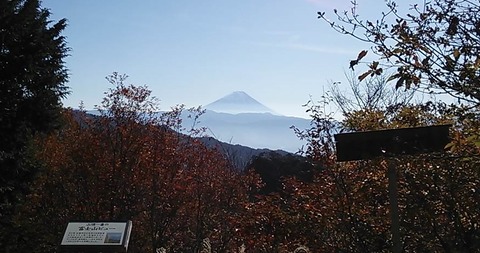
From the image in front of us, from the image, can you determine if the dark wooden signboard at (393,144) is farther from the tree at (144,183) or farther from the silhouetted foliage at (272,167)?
the silhouetted foliage at (272,167)

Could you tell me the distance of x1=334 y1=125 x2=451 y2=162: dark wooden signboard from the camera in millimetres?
3752

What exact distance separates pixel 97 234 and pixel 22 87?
321 inches

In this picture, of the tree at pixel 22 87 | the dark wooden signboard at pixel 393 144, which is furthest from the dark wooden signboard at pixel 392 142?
the tree at pixel 22 87

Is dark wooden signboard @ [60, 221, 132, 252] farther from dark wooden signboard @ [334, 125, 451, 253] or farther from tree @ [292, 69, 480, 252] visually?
dark wooden signboard @ [334, 125, 451, 253]

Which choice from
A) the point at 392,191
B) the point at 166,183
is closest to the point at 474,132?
the point at 392,191

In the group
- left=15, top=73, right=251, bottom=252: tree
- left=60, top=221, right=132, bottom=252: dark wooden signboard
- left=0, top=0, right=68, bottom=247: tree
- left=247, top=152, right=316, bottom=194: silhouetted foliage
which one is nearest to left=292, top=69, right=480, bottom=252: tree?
left=60, top=221, right=132, bottom=252: dark wooden signboard

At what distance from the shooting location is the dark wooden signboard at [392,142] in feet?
12.3

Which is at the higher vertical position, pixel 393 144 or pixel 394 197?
pixel 393 144

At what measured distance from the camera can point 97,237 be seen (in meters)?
6.59

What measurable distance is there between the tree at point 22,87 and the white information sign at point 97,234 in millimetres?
5889

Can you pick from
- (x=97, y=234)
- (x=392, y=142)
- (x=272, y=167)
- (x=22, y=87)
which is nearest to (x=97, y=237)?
(x=97, y=234)

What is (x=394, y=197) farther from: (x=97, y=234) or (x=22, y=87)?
(x=22, y=87)

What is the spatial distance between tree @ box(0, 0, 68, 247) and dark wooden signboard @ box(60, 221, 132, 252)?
5903 mm

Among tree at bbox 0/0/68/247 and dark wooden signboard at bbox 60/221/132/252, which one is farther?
tree at bbox 0/0/68/247
